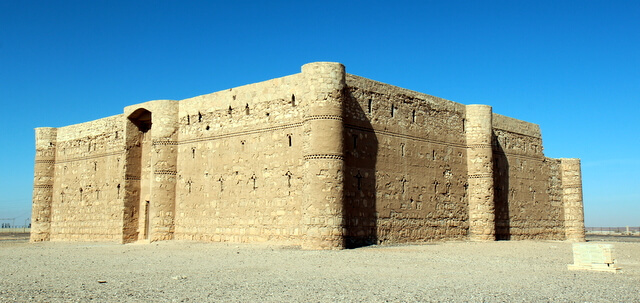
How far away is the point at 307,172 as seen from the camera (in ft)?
61.9

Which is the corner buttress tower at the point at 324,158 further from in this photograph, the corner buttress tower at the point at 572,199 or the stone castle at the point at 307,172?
the corner buttress tower at the point at 572,199

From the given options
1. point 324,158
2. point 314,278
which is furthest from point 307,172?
point 314,278

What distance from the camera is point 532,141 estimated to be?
29766 millimetres

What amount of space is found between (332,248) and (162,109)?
10250mm

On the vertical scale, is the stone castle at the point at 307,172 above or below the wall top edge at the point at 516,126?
below

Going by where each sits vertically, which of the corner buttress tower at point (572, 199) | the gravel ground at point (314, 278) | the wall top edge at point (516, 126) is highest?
the wall top edge at point (516, 126)

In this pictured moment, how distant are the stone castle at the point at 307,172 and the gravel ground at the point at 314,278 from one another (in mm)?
3457

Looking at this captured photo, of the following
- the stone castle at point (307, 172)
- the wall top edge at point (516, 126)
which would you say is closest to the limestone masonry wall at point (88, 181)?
the stone castle at point (307, 172)

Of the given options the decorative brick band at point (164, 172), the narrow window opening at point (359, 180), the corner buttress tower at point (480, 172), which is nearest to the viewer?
the narrow window opening at point (359, 180)

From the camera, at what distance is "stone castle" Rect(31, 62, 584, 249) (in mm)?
19422

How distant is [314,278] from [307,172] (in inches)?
312

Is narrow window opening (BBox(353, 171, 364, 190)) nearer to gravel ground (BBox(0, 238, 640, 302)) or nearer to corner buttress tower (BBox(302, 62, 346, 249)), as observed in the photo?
corner buttress tower (BBox(302, 62, 346, 249))

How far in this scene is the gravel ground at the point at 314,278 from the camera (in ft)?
29.7

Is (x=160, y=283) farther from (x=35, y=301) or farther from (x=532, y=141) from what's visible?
(x=532, y=141)
